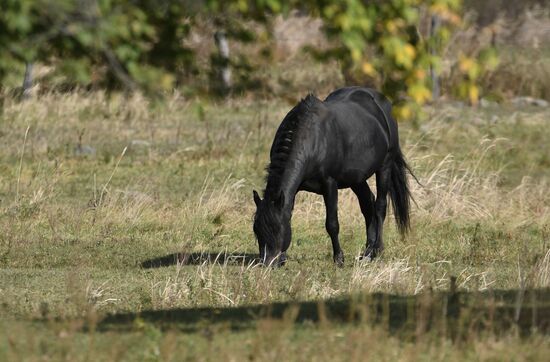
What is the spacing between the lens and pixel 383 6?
669 centimetres

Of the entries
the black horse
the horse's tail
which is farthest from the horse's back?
the horse's tail

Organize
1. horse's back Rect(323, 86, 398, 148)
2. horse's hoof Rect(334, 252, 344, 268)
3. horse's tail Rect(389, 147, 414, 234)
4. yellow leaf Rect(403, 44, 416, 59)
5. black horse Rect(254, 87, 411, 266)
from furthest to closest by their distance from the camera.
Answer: horse's tail Rect(389, 147, 414, 234) < horse's back Rect(323, 86, 398, 148) < horse's hoof Rect(334, 252, 344, 268) < black horse Rect(254, 87, 411, 266) < yellow leaf Rect(403, 44, 416, 59)

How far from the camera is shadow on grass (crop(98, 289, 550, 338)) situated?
8516 millimetres

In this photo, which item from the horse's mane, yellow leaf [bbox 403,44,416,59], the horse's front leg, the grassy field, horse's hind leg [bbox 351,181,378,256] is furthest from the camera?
horse's hind leg [bbox 351,181,378,256]

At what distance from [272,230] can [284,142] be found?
1.06m

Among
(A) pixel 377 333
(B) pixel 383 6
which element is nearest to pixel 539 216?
(A) pixel 377 333

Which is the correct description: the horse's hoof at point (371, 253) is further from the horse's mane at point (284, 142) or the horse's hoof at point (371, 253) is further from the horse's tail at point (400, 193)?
the horse's mane at point (284, 142)

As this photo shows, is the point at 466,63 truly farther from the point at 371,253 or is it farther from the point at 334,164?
the point at 371,253

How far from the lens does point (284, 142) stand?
44.6 feet

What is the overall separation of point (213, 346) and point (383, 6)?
8.35ft

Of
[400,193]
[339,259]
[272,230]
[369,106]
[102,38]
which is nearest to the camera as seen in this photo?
[102,38]

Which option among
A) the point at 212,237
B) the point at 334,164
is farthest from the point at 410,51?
the point at 212,237

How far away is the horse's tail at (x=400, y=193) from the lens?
15461 millimetres

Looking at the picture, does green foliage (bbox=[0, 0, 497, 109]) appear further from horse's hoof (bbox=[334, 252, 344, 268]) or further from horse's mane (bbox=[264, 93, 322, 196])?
horse's hoof (bbox=[334, 252, 344, 268])
